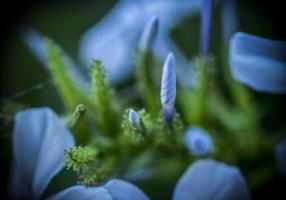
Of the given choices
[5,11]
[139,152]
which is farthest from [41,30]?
[139,152]

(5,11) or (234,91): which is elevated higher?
(5,11)

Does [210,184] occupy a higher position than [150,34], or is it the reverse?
[150,34]

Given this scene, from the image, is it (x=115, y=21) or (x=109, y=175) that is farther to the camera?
(x=115, y=21)

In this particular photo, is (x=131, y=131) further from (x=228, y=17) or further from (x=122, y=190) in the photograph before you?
(x=228, y=17)

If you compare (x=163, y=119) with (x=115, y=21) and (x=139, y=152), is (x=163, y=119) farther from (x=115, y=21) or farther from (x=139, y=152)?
(x=115, y=21)

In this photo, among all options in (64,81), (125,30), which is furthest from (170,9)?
(64,81)

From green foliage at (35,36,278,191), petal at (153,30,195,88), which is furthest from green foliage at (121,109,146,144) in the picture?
petal at (153,30,195,88)
